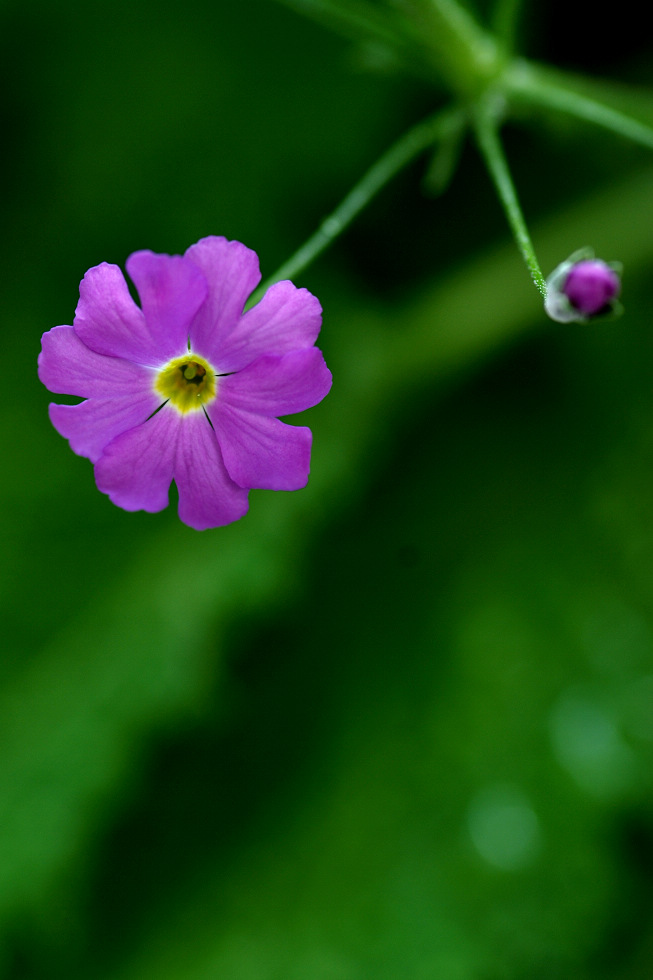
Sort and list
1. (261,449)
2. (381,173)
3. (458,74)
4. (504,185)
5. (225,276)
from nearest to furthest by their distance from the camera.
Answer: (225,276) → (261,449) → (504,185) → (381,173) → (458,74)

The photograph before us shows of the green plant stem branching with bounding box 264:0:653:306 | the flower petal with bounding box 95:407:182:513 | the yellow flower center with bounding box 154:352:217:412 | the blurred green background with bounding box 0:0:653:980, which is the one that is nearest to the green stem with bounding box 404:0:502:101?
the green plant stem branching with bounding box 264:0:653:306

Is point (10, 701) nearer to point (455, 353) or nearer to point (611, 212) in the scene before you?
point (455, 353)

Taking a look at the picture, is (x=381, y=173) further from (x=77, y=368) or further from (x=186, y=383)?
(x=77, y=368)

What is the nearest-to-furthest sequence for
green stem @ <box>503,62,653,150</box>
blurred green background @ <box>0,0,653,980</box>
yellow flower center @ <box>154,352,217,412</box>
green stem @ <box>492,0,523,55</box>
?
yellow flower center @ <box>154,352,217,412</box>, green stem @ <box>503,62,653,150</box>, green stem @ <box>492,0,523,55</box>, blurred green background @ <box>0,0,653,980</box>

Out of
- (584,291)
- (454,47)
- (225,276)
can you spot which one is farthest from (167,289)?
(454,47)

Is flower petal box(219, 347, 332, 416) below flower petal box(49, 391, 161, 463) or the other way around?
the other way around

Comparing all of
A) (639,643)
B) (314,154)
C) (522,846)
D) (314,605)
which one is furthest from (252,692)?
(314,154)

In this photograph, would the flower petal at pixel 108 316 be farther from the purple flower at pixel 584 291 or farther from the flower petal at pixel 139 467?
the purple flower at pixel 584 291

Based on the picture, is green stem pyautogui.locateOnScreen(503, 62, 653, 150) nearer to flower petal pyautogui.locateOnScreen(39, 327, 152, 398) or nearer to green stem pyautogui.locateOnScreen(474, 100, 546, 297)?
green stem pyautogui.locateOnScreen(474, 100, 546, 297)
